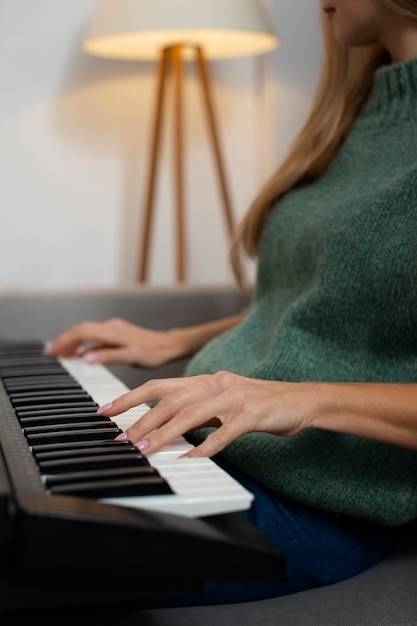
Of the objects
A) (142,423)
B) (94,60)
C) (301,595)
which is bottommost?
(301,595)

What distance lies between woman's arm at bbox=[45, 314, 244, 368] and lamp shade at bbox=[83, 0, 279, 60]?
3.70 ft

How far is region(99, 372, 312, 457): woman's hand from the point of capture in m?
0.80

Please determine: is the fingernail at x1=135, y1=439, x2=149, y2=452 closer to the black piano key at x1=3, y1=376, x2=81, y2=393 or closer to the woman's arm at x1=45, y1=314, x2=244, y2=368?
the black piano key at x1=3, y1=376, x2=81, y2=393

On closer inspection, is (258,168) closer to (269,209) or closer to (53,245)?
(53,245)

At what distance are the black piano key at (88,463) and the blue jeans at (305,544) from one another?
0.93ft

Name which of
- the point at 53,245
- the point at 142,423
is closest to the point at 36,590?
the point at 142,423

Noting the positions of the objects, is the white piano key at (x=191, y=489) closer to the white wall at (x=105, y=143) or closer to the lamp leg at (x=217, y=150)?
the lamp leg at (x=217, y=150)

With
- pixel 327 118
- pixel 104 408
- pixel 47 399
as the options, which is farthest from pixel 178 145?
pixel 104 408

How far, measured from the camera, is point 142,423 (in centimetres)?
82

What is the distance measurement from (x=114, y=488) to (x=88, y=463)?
0.21 feet

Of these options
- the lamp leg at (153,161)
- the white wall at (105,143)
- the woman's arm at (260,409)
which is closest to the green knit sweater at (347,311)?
the woman's arm at (260,409)

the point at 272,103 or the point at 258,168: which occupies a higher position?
the point at 272,103

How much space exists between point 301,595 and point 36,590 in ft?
1.48

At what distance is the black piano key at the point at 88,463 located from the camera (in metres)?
0.73
